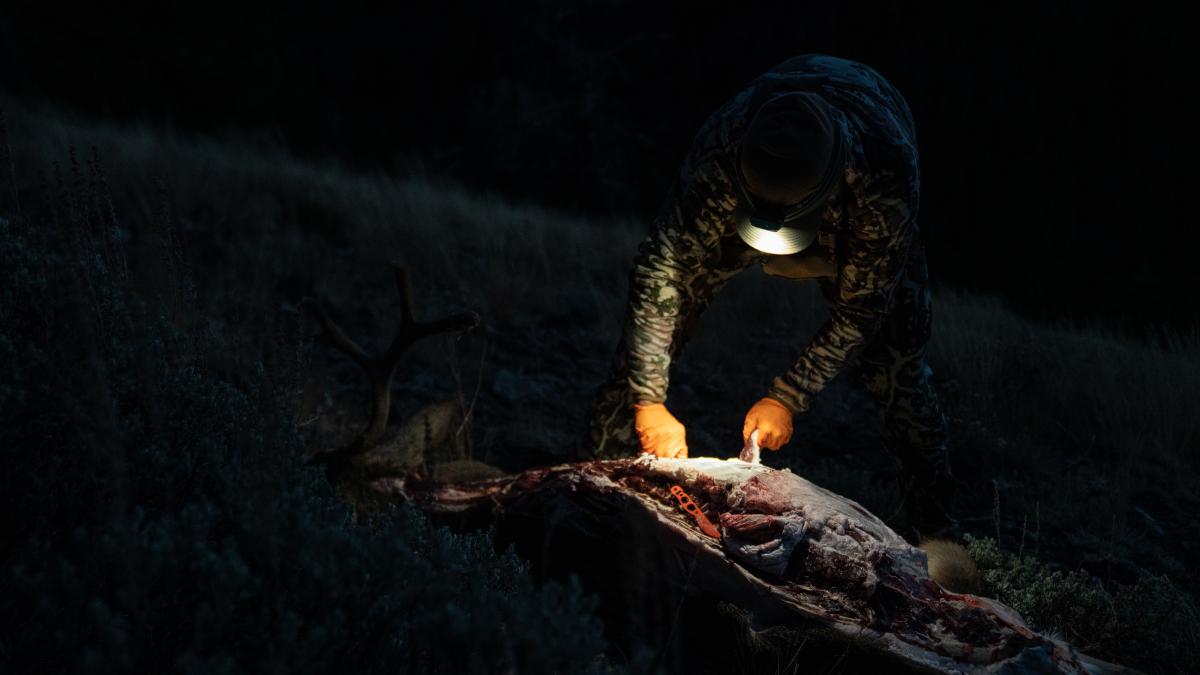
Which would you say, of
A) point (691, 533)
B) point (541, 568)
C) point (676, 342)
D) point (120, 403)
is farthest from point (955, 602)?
point (120, 403)

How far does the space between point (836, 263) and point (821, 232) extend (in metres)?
0.13

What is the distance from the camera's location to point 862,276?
105 inches

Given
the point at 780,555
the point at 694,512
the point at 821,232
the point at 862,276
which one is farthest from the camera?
the point at 821,232

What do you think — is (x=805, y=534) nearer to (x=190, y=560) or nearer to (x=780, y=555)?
(x=780, y=555)

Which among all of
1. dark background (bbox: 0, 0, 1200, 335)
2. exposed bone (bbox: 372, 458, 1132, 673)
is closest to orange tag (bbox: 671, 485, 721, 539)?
exposed bone (bbox: 372, 458, 1132, 673)

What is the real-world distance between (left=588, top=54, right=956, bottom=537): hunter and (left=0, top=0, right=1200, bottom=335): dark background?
153 inches

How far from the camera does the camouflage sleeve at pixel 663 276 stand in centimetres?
287

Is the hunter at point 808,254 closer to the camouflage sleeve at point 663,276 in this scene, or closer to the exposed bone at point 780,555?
the camouflage sleeve at point 663,276

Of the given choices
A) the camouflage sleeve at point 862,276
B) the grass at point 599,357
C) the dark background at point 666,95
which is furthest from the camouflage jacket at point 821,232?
the dark background at point 666,95

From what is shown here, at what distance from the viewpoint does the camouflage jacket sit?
2586 millimetres

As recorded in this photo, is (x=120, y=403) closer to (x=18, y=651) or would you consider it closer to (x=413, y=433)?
(x=18, y=651)

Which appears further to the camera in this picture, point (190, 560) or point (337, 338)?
point (337, 338)

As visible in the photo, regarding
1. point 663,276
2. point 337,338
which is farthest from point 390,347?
point 663,276

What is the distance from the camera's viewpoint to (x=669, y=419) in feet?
9.45
